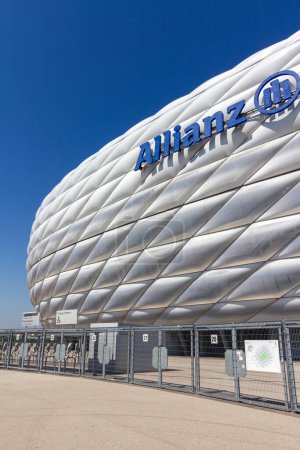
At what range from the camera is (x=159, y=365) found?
9281 millimetres

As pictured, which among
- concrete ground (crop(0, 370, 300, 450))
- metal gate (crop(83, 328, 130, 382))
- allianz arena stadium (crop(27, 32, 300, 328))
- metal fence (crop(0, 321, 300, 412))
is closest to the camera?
concrete ground (crop(0, 370, 300, 450))

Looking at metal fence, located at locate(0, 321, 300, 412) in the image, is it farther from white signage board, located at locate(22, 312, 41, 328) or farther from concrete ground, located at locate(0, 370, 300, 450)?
white signage board, located at locate(22, 312, 41, 328)

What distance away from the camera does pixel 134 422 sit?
5.44 meters

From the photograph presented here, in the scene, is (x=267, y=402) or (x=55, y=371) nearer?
(x=267, y=402)

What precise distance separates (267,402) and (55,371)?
330 inches

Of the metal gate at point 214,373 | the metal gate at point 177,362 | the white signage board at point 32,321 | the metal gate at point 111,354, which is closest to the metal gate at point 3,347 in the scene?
the metal gate at point 111,354

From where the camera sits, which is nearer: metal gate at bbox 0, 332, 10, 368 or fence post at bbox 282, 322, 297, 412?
fence post at bbox 282, 322, 297, 412

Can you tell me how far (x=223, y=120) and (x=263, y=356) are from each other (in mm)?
12342

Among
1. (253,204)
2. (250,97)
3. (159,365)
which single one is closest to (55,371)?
(159,365)

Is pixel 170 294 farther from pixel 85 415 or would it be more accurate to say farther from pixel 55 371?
pixel 85 415

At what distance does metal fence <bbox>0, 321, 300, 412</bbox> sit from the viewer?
7.03 m

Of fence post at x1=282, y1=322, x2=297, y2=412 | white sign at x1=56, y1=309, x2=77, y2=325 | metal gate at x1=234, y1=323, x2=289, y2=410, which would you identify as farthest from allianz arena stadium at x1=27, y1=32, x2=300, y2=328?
fence post at x1=282, y1=322, x2=297, y2=412

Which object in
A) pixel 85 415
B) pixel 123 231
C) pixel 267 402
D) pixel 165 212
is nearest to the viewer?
pixel 85 415

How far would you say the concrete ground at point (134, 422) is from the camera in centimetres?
442
